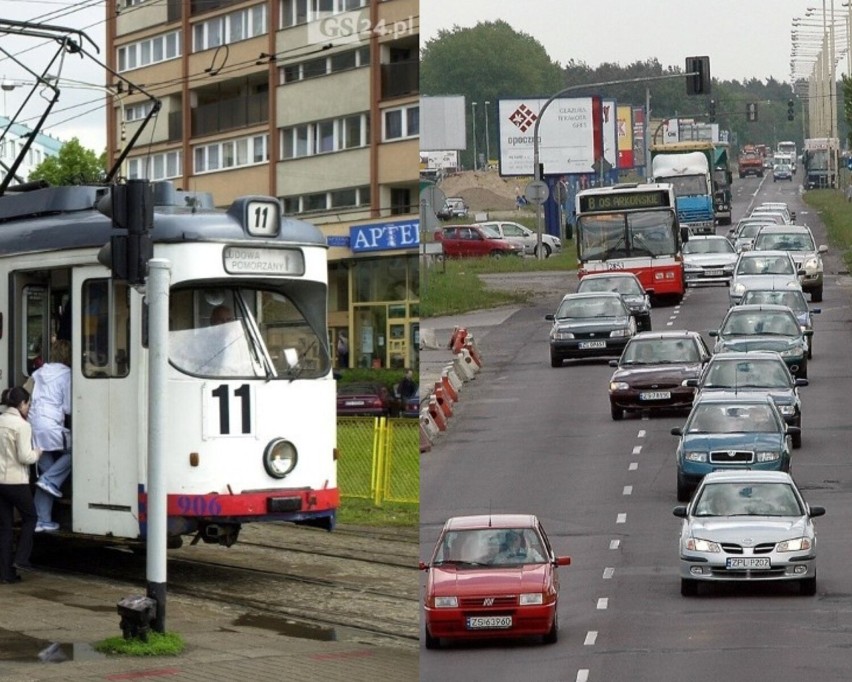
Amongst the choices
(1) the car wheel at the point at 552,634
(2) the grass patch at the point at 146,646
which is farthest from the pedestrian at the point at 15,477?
(1) the car wheel at the point at 552,634

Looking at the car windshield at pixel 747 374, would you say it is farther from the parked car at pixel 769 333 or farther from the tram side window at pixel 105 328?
the tram side window at pixel 105 328

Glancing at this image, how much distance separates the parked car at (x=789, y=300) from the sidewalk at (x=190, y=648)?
30051 mm

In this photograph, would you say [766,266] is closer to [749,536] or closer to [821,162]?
[749,536]

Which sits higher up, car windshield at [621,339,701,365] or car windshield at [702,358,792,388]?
car windshield at [621,339,701,365]

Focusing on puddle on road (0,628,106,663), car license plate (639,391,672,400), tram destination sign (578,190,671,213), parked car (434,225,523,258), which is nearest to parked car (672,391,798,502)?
parked car (434,225,523,258)

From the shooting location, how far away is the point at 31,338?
15.3 meters

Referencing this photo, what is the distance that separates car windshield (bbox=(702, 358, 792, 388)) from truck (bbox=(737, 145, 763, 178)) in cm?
13248

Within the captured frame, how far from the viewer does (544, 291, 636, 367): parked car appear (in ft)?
135

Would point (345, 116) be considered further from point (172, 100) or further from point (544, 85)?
point (172, 100)

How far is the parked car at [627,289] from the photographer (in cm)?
4338

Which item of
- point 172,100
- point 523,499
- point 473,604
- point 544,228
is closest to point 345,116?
point 473,604

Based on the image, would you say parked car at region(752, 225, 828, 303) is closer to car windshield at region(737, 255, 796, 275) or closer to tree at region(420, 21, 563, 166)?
car windshield at region(737, 255, 796, 275)

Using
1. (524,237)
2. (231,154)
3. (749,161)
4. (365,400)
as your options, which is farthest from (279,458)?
(749,161)

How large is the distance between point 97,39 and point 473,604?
579 centimetres
